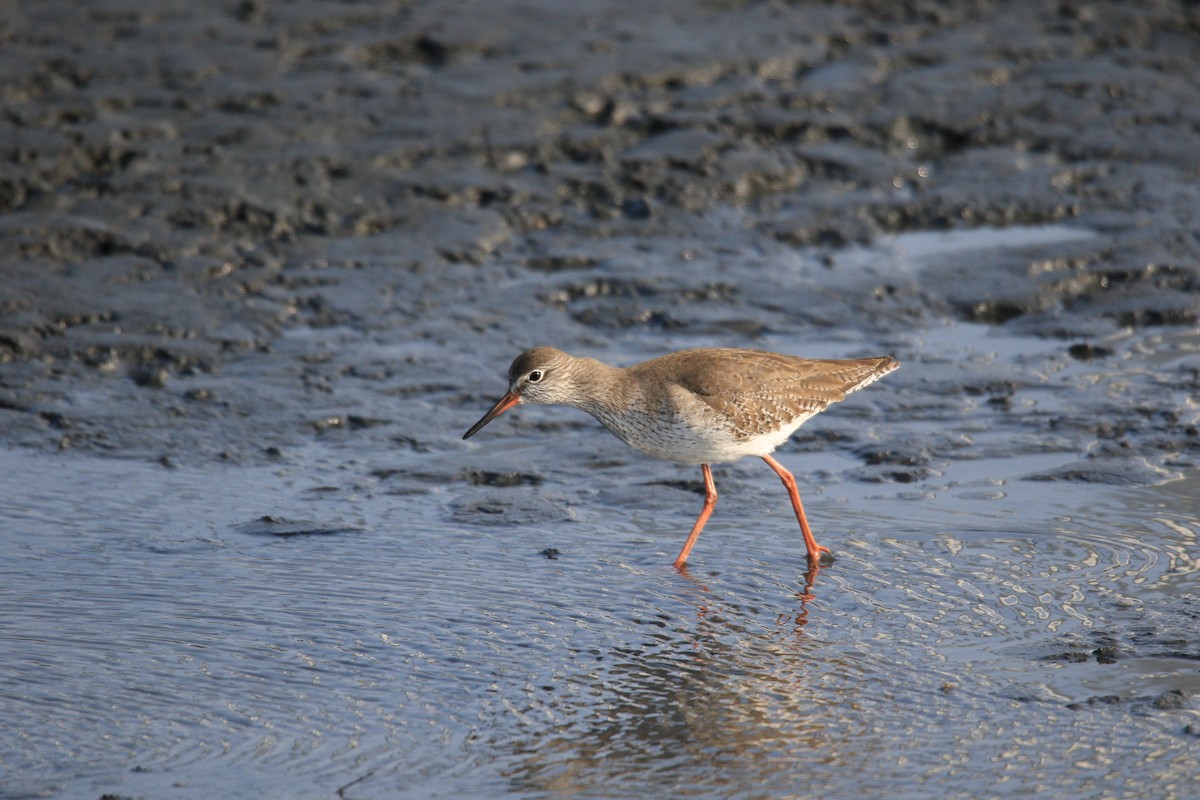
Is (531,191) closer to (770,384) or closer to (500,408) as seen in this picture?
(500,408)

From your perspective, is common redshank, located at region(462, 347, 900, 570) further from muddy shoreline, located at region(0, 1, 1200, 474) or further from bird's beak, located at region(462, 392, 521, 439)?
muddy shoreline, located at region(0, 1, 1200, 474)

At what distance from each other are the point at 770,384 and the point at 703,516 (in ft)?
2.58

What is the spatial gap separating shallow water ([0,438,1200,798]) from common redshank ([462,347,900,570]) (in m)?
0.41

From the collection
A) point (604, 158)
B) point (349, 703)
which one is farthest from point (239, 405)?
point (604, 158)

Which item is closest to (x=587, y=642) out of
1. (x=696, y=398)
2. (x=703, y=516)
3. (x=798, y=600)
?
(x=798, y=600)

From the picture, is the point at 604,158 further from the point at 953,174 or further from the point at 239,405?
the point at 239,405

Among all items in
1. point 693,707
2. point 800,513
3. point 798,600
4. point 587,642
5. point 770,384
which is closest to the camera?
point 693,707

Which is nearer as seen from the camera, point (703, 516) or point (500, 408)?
point (703, 516)

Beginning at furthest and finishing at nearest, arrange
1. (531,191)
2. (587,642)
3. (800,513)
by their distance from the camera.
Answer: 1. (531,191)
2. (800,513)
3. (587,642)

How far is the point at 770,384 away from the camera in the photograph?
769cm

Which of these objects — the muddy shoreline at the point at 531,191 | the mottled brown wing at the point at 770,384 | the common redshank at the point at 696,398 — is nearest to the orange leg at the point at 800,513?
the common redshank at the point at 696,398

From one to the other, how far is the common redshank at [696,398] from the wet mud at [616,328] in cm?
40

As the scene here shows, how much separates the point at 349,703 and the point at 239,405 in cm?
348

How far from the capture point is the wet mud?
230 inches
